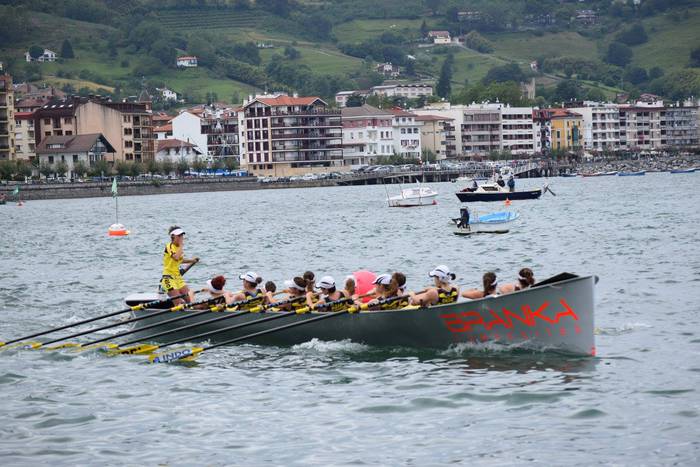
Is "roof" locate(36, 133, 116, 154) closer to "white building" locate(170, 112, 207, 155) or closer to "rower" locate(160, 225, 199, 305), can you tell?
"white building" locate(170, 112, 207, 155)

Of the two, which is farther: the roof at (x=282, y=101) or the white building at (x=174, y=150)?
the white building at (x=174, y=150)

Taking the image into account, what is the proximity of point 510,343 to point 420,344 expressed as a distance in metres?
1.69

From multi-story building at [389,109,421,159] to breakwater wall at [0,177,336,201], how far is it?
31084 millimetres

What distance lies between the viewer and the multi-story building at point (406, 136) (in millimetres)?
192250

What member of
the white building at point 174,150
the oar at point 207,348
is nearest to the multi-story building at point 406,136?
the white building at point 174,150

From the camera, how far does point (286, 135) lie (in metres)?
171

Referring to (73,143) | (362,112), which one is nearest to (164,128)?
(362,112)

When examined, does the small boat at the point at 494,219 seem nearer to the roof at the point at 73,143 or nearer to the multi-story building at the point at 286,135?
the roof at the point at 73,143

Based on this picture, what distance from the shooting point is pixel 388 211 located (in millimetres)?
94125

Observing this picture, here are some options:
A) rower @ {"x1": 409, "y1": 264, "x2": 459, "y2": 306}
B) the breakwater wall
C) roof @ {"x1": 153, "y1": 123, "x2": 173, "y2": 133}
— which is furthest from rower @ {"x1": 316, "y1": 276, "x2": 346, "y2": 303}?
roof @ {"x1": 153, "y1": 123, "x2": 173, "y2": 133}

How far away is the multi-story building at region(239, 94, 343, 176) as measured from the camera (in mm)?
171375

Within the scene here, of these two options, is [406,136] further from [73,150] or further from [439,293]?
[439,293]

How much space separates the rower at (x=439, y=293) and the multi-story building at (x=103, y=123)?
476 feet

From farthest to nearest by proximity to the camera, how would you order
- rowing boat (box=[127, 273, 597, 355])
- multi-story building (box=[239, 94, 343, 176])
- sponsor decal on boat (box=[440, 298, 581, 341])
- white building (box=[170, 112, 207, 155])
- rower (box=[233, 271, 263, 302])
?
white building (box=[170, 112, 207, 155])
multi-story building (box=[239, 94, 343, 176])
rower (box=[233, 271, 263, 302])
sponsor decal on boat (box=[440, 298, 581, 341])
rowing boat (box=[127, 273, 597, 355])
